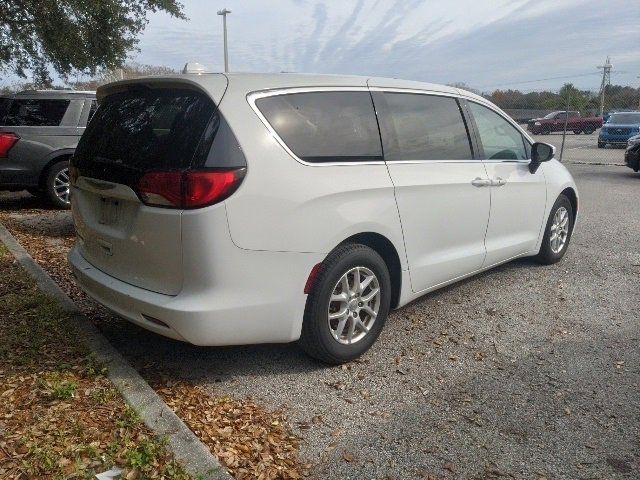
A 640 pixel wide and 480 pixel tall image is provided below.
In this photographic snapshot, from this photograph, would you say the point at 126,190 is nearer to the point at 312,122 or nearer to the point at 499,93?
the point at 312,122

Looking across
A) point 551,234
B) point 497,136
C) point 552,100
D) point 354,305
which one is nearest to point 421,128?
point 497,136

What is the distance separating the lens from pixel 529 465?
2697 millimetres

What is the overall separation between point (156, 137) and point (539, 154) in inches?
143

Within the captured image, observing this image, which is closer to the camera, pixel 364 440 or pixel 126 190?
pixel 364 440

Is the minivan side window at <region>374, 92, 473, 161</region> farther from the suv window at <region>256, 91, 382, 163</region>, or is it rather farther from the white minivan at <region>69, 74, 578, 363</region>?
the suv window at <region>256, 91, 382, 163</region>

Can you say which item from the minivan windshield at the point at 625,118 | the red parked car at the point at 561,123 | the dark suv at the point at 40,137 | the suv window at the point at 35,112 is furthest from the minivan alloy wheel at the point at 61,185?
the red parked car at the point at 561,123

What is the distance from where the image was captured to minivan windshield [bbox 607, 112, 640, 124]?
81.0ft

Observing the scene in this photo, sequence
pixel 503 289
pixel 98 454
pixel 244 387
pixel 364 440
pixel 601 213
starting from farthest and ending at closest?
pixel 601 213, pixel 503 289, pixel 244 387, pixel 364 440, pixel 98 454

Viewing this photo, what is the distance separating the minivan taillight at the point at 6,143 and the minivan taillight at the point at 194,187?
6510 millimetres

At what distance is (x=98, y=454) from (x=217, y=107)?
1.79m

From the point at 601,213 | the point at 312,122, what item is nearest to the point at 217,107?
the point at 312,122

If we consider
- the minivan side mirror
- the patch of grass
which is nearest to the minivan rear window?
the patch of grass

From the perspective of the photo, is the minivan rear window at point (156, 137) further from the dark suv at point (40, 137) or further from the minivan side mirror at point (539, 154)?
the dark suv at point (40, 137)

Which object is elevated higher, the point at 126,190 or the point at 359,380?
the point at 126,190
